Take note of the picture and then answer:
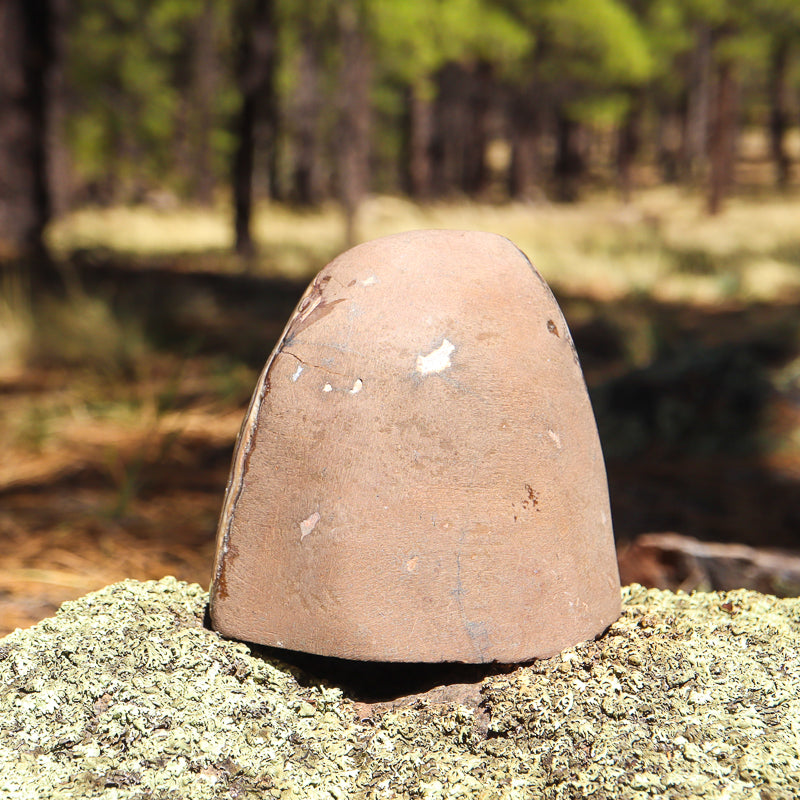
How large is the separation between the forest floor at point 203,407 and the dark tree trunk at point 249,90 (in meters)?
2.29

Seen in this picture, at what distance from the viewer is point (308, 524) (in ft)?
5.19

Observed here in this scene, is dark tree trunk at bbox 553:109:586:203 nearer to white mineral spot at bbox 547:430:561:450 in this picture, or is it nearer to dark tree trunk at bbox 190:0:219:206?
dark tree trunk at bbox 190:0:219:206

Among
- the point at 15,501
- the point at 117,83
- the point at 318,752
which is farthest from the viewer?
the point at 117,83

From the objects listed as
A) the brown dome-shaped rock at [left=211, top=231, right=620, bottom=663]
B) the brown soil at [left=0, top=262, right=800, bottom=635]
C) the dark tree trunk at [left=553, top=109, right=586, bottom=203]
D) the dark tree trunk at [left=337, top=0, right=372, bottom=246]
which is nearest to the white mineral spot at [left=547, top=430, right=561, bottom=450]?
the brown dome-shaped rock at [left=211, top=231, right=620, bottom=663]

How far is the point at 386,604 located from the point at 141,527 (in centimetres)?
149

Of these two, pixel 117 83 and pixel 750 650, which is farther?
pixel 117 83

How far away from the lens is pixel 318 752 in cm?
149

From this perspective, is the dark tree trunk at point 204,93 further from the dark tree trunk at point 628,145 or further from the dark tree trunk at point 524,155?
the dark tree trunk at point 628,145

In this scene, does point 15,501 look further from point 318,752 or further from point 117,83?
point 117,83

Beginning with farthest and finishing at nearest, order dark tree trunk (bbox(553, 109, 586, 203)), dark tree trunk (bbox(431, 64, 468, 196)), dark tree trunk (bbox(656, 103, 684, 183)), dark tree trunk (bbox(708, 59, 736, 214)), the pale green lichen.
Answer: dark tree trunk (bbox(656, 103, 684, 183))
dark tree trunk (bbox(553, 109, 586, 203))
dark tree trunk (bbox(431, 64, 468, 196))
dark tree trunk (bbox(708, 59, 736, 214))
the pale green lichen

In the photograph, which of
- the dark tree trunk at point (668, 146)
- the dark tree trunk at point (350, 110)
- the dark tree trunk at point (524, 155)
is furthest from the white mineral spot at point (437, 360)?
the dark tree trunk at point (668, 146)

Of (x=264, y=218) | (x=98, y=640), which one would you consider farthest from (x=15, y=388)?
(x=264, y=218)

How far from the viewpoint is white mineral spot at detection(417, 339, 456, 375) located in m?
1.60

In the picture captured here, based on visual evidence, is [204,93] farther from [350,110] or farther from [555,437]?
[555,437]
